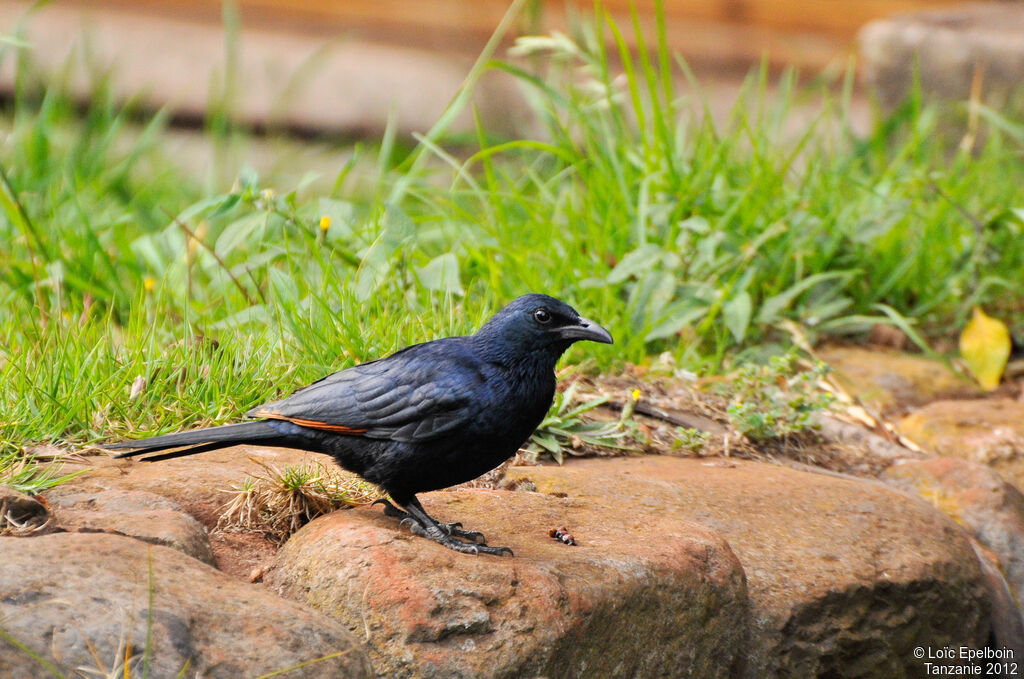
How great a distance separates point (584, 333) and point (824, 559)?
0.93 meters

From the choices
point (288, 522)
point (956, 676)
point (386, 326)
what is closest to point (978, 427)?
point (956, 676)

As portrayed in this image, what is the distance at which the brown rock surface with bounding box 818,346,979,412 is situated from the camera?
427 cm

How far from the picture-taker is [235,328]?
147 inches

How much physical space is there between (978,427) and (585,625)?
228 centimetres

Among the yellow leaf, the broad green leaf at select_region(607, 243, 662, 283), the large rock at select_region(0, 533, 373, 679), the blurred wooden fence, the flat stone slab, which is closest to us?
the large rock at select_region(0, 533, 373, 679)

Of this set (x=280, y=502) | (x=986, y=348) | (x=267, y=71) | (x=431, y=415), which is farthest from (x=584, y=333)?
(x=267, y=71)

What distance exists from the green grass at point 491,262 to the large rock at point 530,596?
3.11ft

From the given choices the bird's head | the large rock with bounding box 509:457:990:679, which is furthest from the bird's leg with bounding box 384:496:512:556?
the bird's head

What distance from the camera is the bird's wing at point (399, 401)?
265 centimetres

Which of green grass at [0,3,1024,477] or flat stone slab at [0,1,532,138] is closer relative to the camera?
green grass at [0,3,1024,477]

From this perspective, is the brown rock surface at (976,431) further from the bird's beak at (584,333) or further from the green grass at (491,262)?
the bird's beak at (584,333)

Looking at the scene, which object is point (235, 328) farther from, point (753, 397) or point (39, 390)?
point (753, 397)

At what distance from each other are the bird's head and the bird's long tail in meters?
0.61

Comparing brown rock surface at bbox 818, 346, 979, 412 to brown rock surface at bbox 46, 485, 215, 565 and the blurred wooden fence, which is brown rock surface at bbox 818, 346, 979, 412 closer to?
brown rock surface at bbox 46, 485, 215, 565
